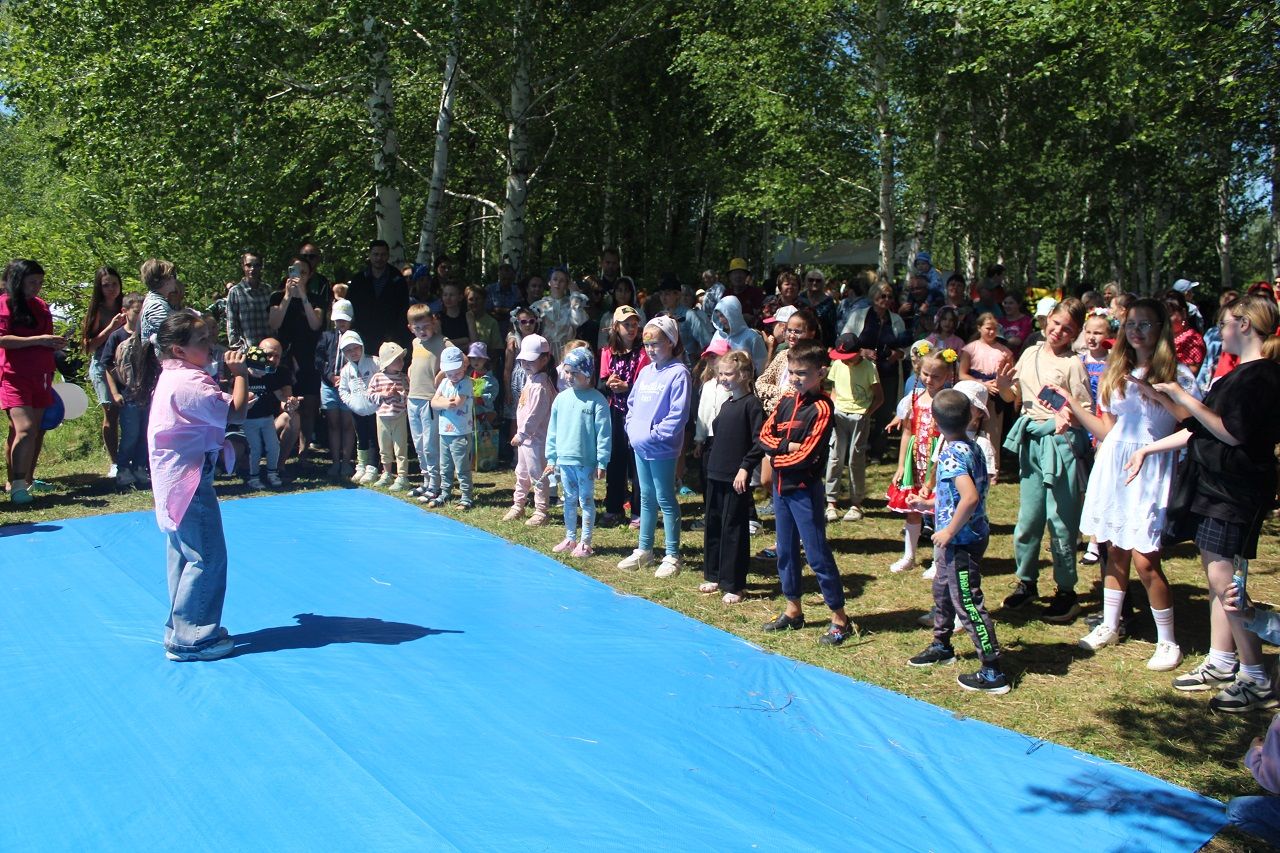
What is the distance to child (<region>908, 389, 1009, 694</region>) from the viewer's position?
5.41m

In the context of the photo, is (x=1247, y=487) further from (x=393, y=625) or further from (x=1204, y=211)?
(x=1204, y=211)

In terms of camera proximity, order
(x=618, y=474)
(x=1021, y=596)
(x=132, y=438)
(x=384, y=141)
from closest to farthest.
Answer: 1. (x=1021, y=596)
2. (x=618, y=474)
3. (x=132, y=438)
4. (x=384, y=141)

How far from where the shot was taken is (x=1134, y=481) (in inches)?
225

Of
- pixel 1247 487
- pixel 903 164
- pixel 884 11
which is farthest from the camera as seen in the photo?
pixel 903 164

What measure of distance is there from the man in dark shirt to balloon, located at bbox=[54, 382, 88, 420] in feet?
8.32

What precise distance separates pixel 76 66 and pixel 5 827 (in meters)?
11.7

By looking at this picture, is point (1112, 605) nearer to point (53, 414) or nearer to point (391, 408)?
point (391, 408)

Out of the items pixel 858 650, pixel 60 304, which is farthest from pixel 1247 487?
pixel 60 304

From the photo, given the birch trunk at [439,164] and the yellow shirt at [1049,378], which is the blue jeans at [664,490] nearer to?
the yellow shirt at [1049,378]

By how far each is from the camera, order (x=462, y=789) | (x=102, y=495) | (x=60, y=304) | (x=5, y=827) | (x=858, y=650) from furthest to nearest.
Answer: (x=60, y=304) → (x=102, y=495) → (x=858, y=650) → (x=462, y=789) → (x=5, y=827)

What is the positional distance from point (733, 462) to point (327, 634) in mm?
2615

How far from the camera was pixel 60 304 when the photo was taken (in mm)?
13039

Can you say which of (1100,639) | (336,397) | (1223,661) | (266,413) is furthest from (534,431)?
(1223,661)

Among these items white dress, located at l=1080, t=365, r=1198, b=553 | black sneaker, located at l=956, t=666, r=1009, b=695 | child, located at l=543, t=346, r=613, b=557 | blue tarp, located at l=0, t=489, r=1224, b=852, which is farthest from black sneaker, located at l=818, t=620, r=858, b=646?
child, located at l=543, t=346, r=613, b=557
